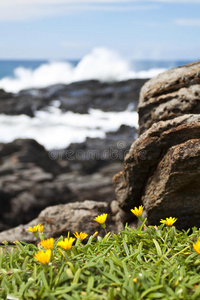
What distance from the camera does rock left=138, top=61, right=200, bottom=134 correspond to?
4.20 meters

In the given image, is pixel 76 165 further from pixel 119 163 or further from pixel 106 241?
pixel 106 241

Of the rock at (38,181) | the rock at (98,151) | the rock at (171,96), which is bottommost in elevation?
the rock at (38,181)

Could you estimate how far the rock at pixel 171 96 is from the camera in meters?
4.20

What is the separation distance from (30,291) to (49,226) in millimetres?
2716

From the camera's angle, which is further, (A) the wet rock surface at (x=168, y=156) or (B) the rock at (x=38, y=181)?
(B) the rock at (x=38, y=181)

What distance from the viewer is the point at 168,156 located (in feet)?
12.0

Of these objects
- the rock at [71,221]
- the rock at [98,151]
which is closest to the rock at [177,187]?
the rock at [71,221]

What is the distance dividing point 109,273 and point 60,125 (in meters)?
18.0

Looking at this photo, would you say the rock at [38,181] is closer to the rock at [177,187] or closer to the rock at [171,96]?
the rock at [171,96]

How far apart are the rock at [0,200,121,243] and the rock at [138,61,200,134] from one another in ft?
4.09

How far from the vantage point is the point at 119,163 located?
14531 millimetres

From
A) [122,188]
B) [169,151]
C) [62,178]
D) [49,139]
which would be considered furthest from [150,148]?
[49,139]

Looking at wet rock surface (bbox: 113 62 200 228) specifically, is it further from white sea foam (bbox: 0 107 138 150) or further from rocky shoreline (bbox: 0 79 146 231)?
white sea foam (bbox: 0 107 138 150)

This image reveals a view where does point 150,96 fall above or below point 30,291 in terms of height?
above
